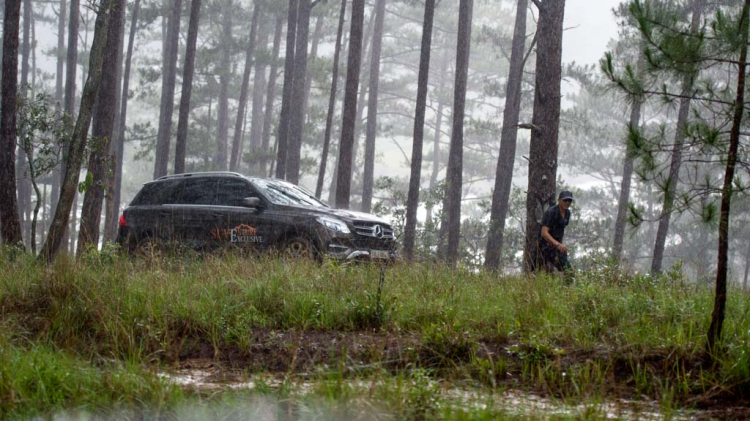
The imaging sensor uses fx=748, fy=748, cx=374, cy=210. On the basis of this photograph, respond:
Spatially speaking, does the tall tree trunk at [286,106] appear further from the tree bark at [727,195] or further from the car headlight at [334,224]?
the tree bark at [727,195]

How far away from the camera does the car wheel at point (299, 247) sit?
11.5m

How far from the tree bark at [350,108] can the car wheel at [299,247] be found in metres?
7.76

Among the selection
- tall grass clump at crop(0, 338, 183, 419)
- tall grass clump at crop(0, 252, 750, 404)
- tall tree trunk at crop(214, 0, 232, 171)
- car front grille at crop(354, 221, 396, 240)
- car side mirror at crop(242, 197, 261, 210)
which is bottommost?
tall grass clump at crop(0, 338, 183, 419)

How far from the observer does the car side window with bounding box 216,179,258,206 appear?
12.9 m

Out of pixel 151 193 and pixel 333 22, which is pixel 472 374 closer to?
pixel 151 193

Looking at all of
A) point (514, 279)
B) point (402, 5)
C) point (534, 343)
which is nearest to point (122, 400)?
point (534, 343)

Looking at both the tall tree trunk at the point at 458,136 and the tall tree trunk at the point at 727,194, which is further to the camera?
the tall tree trunk at the point at 458,136

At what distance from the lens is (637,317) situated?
742 cm

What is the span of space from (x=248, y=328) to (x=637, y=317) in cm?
389

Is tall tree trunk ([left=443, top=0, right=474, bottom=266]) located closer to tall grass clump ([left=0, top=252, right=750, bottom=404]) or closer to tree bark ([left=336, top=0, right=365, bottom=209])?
tree bark ([left=336, top=0, right=365, bottom=209])

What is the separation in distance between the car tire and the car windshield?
75 centimetres

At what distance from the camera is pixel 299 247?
11828 millimetres

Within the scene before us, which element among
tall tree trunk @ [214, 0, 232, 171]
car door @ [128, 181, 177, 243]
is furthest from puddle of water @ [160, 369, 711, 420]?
tall tree trunk @ [214, 0, 232, 171]

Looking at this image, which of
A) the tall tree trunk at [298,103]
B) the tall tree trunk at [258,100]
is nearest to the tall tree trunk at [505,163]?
the tall tree trunk at [298,103]
